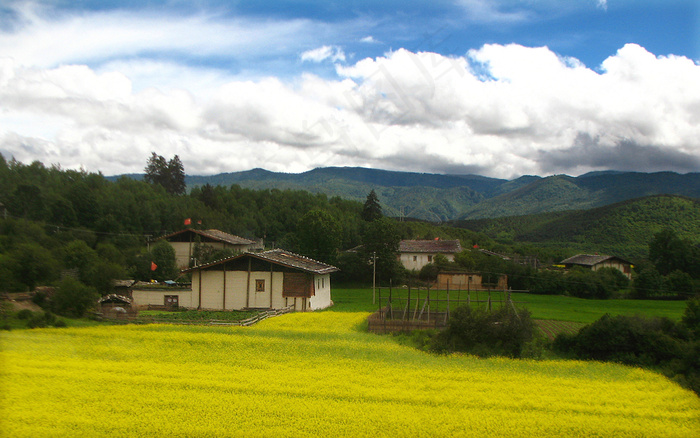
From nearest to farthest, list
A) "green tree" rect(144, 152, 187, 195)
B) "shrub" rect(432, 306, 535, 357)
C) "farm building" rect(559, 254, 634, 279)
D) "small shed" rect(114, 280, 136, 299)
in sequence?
1. "shrub" rect(432, 306, 535, 357)
2. "small shed" rect(114, 280, 136, 299)
3. "farm building" rect(559, 254, 634, 279)
4. "green tree" rect(144, 152, 187, 195)

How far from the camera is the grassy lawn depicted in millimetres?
37375

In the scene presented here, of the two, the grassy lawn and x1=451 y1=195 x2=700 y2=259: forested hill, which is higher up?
x1=451 y1=195 x2=700 y2=259: forested hill

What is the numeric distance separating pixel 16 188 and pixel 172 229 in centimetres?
2131

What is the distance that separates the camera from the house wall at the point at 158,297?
36781 millimetres

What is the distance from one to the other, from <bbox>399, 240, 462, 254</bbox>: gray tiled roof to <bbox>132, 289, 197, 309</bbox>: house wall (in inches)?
1623

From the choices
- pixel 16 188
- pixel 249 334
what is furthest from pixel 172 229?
pixel 249 334

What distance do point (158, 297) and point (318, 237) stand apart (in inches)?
1038

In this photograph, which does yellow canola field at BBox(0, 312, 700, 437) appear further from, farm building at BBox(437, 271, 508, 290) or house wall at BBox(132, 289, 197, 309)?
farm building at BBox(437, 271, 508, 290)

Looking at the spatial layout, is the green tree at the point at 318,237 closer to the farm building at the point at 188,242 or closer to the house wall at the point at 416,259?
the farm building at the point at 188,242

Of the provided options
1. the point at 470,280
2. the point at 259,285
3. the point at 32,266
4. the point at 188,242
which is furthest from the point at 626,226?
the point at 32,266

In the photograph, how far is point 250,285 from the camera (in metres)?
36.4

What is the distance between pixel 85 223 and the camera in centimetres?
6444

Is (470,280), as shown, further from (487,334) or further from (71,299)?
(71,299)

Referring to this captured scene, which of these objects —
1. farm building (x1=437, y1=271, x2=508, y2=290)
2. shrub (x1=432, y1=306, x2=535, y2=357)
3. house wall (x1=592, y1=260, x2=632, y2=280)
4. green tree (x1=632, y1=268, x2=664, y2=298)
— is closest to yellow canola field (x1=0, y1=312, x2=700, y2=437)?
shrub (x1=432, y1=306, x2=535, y2=357)
